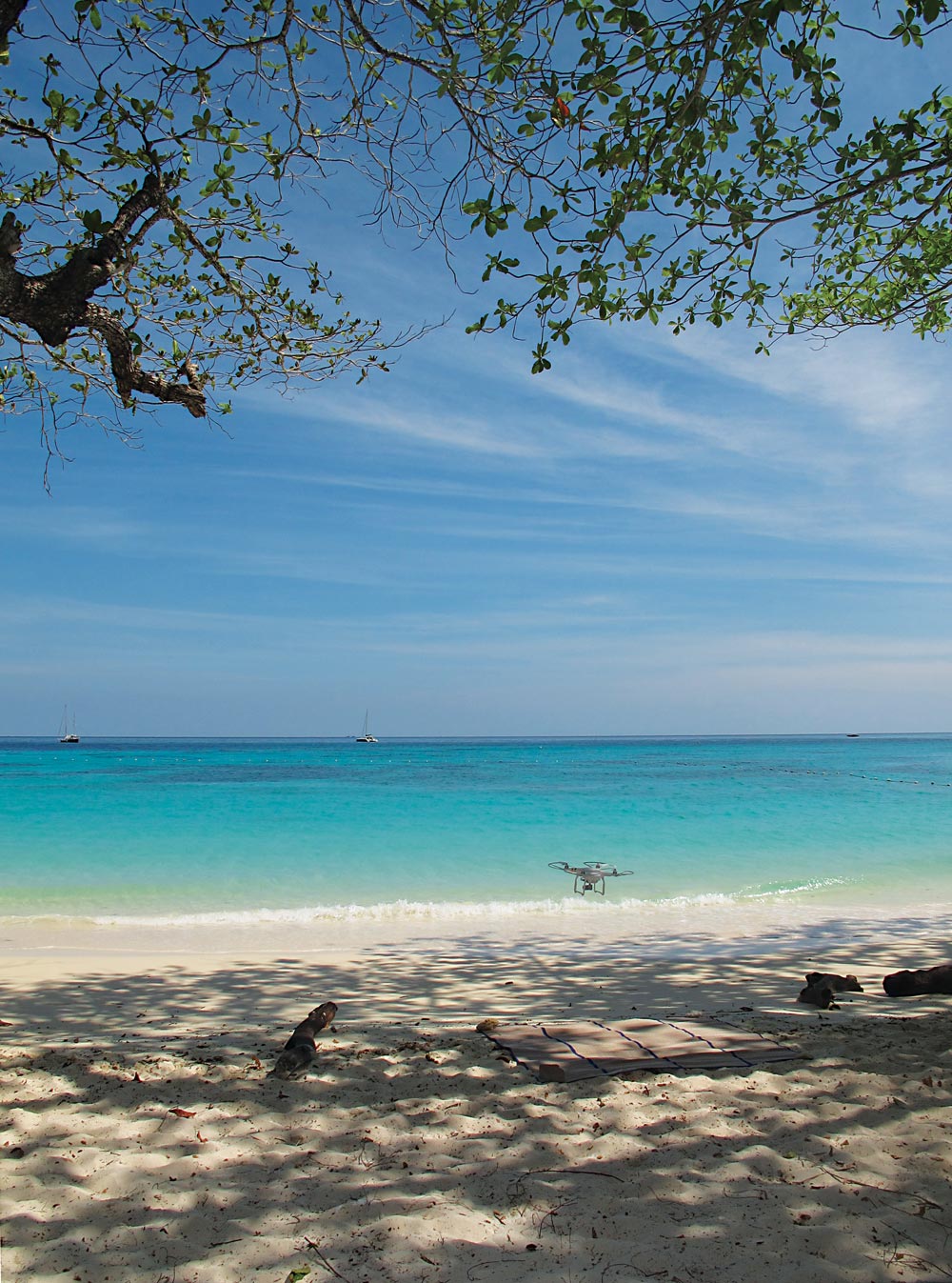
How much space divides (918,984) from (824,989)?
2.78 ft

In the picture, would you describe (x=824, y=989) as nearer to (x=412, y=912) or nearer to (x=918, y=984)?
(x=918, y=984)

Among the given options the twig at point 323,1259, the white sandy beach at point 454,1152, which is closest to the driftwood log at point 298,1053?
the white sandy beach at point 454,1152

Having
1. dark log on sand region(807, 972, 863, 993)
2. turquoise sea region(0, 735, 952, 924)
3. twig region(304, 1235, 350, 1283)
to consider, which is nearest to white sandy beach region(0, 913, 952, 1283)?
twig region(304, 1235, 350, 1283)

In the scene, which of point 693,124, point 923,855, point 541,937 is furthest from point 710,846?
point 693,124

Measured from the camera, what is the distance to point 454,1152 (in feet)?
10.4

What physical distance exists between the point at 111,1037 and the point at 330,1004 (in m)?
1.31

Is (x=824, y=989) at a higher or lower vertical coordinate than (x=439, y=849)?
higher

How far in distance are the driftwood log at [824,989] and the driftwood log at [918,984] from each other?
264mm

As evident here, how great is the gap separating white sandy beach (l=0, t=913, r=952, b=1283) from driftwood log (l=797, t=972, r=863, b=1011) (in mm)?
120

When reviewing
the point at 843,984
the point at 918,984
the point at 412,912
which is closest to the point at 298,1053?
the point at 843,984

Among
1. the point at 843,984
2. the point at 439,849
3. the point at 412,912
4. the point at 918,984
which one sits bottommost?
the point at 439,849

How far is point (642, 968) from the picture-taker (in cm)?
742

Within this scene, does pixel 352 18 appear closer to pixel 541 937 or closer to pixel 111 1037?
pixel 111 1037

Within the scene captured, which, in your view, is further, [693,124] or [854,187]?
[854,187]
